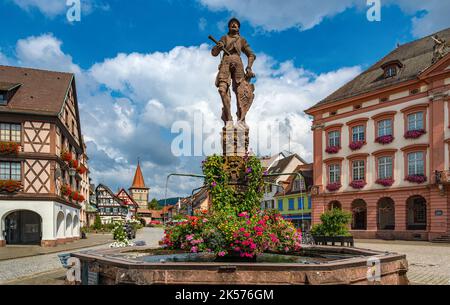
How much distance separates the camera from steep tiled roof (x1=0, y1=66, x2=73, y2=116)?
28219mm

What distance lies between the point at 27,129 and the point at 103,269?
24.2 m

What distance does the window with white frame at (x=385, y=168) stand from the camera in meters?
35.7

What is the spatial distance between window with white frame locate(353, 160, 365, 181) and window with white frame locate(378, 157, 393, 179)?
1624mm

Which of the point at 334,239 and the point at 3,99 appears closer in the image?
the point at 334,239

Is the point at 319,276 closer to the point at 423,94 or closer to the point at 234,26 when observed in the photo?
the point at 234,26

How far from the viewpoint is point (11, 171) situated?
91.1 feet

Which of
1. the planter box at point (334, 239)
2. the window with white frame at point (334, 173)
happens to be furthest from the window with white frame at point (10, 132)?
the window with white frame at point (334, 173)

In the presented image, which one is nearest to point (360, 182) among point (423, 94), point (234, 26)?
point (423, 94)

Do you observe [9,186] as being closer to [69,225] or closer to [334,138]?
[69,225]

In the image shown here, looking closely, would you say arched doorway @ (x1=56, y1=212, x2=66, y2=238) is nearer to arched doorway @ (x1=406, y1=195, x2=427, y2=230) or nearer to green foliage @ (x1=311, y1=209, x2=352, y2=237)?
green foliage @ (x1=311, y1=209, x2=352, y2=237)

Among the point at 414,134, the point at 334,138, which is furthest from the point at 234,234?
the point at 334,138

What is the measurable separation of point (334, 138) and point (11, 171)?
89.7 ft
